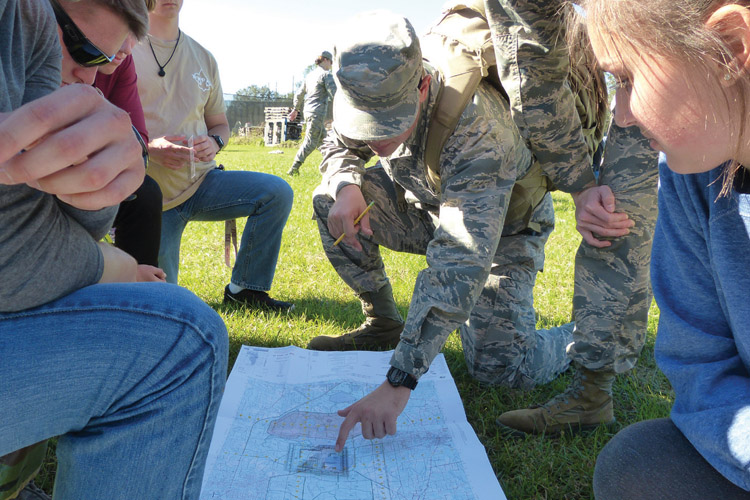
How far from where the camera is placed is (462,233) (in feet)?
6.12

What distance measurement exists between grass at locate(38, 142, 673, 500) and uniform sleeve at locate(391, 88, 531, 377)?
19.3 inches

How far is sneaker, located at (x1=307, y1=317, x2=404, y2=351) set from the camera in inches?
105

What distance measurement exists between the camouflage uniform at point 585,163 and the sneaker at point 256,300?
160 cm

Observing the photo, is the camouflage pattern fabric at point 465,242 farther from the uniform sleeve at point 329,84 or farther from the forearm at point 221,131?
the uniform sleeve at point 329,84

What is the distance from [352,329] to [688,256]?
186 centimetres

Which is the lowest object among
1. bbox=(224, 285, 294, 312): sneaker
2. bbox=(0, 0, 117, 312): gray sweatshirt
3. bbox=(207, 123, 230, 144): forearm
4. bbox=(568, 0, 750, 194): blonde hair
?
bbox=(224, 285, 294, 312): sneaker

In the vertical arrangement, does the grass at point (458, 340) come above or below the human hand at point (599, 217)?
below

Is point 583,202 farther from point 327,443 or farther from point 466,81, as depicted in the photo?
point 327,443

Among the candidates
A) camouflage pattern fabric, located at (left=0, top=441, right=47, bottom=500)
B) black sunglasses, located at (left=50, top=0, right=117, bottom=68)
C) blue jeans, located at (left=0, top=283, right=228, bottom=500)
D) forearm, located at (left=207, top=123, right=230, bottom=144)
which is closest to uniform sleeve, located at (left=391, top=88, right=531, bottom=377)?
blue jeans, located at (left=0, top=283, right=228, bottom=500)

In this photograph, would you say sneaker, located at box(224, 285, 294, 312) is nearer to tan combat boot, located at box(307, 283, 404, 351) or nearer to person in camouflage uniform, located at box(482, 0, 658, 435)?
tan combat boot, located at box(307, 283, 404, 351)

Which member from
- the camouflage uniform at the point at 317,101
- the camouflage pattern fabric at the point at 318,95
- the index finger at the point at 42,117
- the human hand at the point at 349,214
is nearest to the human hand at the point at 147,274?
the index finger at the point at 42,117

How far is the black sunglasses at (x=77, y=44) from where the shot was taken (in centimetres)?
131

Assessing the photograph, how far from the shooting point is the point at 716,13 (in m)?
0.96

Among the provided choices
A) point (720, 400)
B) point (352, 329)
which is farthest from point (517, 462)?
point (352, 329)
